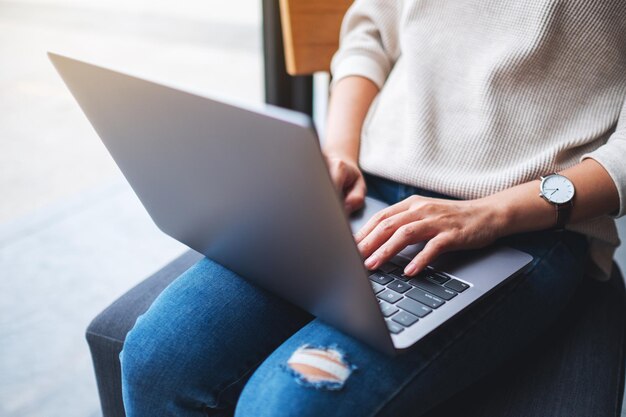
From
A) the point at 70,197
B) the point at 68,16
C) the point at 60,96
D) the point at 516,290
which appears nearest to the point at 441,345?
the point at 516,290

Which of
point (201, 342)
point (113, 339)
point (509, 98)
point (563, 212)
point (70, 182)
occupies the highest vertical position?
point (509, 98)

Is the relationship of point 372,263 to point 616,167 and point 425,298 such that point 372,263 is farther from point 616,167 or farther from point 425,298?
point 616,167

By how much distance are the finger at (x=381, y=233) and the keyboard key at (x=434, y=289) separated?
0.06 m

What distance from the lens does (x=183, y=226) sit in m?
0.70

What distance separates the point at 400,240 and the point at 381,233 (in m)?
0.03

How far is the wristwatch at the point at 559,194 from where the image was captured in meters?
0.72

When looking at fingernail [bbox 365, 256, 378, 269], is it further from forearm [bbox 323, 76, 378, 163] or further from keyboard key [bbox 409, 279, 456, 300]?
forearm [bbox 323, 76, 378, 163]

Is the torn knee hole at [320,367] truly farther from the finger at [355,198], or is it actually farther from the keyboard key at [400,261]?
the finger at [355,198]

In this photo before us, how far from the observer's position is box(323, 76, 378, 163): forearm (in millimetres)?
945

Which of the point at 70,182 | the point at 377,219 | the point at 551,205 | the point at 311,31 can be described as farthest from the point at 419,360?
the point at 70,182

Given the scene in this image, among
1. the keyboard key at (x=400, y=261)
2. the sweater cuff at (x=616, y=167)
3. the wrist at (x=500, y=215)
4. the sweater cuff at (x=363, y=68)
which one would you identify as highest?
the sweater cuff at (x=363, y=68)

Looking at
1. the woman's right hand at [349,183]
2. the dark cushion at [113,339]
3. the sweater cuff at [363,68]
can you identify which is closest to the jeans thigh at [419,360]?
the woman's right hand at [349,183]

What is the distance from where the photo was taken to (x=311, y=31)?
1.19 m

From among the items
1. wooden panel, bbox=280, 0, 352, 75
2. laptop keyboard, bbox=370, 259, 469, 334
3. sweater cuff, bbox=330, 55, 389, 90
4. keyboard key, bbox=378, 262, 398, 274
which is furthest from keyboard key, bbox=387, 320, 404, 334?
wooden panel, bbox=280, 0, 352, 75
